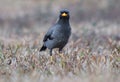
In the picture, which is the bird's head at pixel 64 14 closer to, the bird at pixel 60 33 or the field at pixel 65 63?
the bird at pixel 60 33

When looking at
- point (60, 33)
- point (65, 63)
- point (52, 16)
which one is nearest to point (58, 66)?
point (65, 63)

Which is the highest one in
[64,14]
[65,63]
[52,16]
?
[64,14]

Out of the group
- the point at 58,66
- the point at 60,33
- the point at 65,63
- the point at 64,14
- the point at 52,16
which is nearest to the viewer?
the point at 58,66

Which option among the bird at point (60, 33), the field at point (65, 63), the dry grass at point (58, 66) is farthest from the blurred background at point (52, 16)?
the dry grass at point (58, 66)

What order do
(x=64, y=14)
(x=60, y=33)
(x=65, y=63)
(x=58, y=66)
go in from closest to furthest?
(x=58, y=66) < (x=65, y=63) < (x=60, y=33) < (x=64, y=14)

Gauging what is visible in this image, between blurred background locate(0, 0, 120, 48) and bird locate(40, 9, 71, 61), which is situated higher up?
bird locate(40, 9, 71, 61)

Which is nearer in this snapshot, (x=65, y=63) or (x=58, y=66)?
(x=58, y=66)

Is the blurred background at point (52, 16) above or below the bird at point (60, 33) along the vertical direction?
below

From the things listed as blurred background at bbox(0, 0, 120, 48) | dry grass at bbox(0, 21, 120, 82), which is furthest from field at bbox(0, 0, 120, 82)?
blurred background at bbox(0, 0, 120, 48)

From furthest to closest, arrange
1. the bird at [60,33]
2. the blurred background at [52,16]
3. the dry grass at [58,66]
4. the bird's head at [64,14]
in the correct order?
the blurred background at [52,16]
the bird's head at [64,14]
the bird at [60,33]
the dry grass at [58,66]

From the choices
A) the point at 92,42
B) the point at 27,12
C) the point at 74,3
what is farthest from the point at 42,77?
the point at 74,3

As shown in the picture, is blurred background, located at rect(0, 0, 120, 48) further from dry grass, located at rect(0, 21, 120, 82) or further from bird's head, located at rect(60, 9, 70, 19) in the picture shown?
dry grass, located at rect(0, 21, 120, 82)

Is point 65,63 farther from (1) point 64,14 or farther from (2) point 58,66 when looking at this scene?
(1) point 64,14

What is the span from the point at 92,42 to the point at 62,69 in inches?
187
